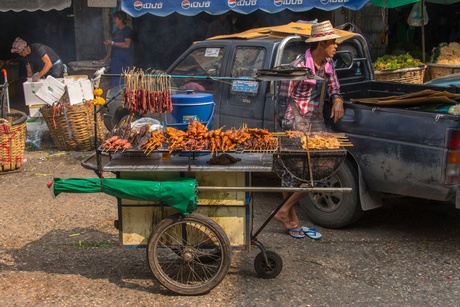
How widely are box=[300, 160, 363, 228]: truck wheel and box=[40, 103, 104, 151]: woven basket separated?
13.5 ft

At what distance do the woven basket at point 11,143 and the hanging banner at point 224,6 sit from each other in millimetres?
4320

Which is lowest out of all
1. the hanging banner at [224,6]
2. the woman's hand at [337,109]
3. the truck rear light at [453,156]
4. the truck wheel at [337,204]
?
the truck wheel at [337,204]

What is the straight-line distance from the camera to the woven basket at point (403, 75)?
10148 millimetres

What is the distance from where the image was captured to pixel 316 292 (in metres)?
4.76

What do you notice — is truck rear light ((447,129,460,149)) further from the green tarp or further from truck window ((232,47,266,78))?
truck window ((232,47,266,78))

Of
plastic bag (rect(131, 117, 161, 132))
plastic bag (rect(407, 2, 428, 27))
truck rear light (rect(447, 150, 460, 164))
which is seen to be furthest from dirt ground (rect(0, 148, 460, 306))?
plastic bag (rect(407, 2, 428, 27))

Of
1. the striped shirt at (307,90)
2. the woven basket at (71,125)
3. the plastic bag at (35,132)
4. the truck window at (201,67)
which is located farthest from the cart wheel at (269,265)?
the plastic bag at (35,132)

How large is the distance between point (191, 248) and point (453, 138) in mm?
2376

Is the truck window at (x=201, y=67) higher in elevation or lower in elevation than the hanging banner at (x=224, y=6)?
lower

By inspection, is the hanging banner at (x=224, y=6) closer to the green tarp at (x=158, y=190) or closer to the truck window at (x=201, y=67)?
the truck window at (x=201, y=67)

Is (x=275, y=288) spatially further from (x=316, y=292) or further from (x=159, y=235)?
(x=159, y=235)

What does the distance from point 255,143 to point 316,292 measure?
130cm

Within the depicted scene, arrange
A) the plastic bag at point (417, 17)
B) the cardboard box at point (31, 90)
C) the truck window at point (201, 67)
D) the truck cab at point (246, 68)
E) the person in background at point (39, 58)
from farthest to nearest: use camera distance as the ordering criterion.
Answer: the plastic bag at point (417, 17), the person in background at point (39, 58), the cardboard box at point (31, 90), the truck window at point (201, 67), the truck cab at point (246, 68)

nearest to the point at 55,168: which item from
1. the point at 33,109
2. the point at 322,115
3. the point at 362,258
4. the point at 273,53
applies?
the point at 33,109
